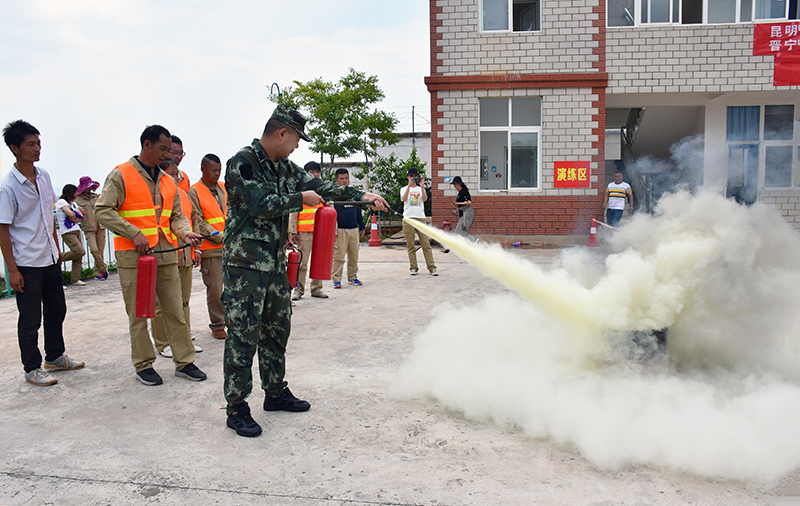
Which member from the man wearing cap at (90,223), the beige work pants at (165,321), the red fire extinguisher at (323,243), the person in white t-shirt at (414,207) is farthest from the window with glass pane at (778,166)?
the man wearing cap at (90,223)

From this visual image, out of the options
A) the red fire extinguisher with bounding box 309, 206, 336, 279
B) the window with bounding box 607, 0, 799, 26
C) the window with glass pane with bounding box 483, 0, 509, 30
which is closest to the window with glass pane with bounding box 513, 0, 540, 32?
the window with glass pane with bounding box 483, 0, 509, 30

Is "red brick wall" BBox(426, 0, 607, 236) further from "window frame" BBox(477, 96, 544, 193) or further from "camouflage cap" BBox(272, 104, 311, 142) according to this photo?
"camouflage cap" BBox(272, 104, 311, 142)

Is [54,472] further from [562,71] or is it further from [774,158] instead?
[774,158]

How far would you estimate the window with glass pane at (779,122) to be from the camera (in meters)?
14.5

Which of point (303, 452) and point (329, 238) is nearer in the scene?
point (303, 452)

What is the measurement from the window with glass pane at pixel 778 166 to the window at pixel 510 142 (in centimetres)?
640

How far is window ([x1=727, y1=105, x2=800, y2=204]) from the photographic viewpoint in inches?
573

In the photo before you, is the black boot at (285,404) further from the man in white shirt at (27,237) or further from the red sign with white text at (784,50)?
the red sign with white text at (784,50)

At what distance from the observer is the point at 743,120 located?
1452 cm

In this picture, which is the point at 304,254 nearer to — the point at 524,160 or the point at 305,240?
the point at 305,240

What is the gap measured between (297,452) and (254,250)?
1220mm

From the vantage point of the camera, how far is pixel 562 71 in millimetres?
13359

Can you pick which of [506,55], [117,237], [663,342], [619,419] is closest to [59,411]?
[117,237]

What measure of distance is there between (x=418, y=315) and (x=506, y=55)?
9.21m
